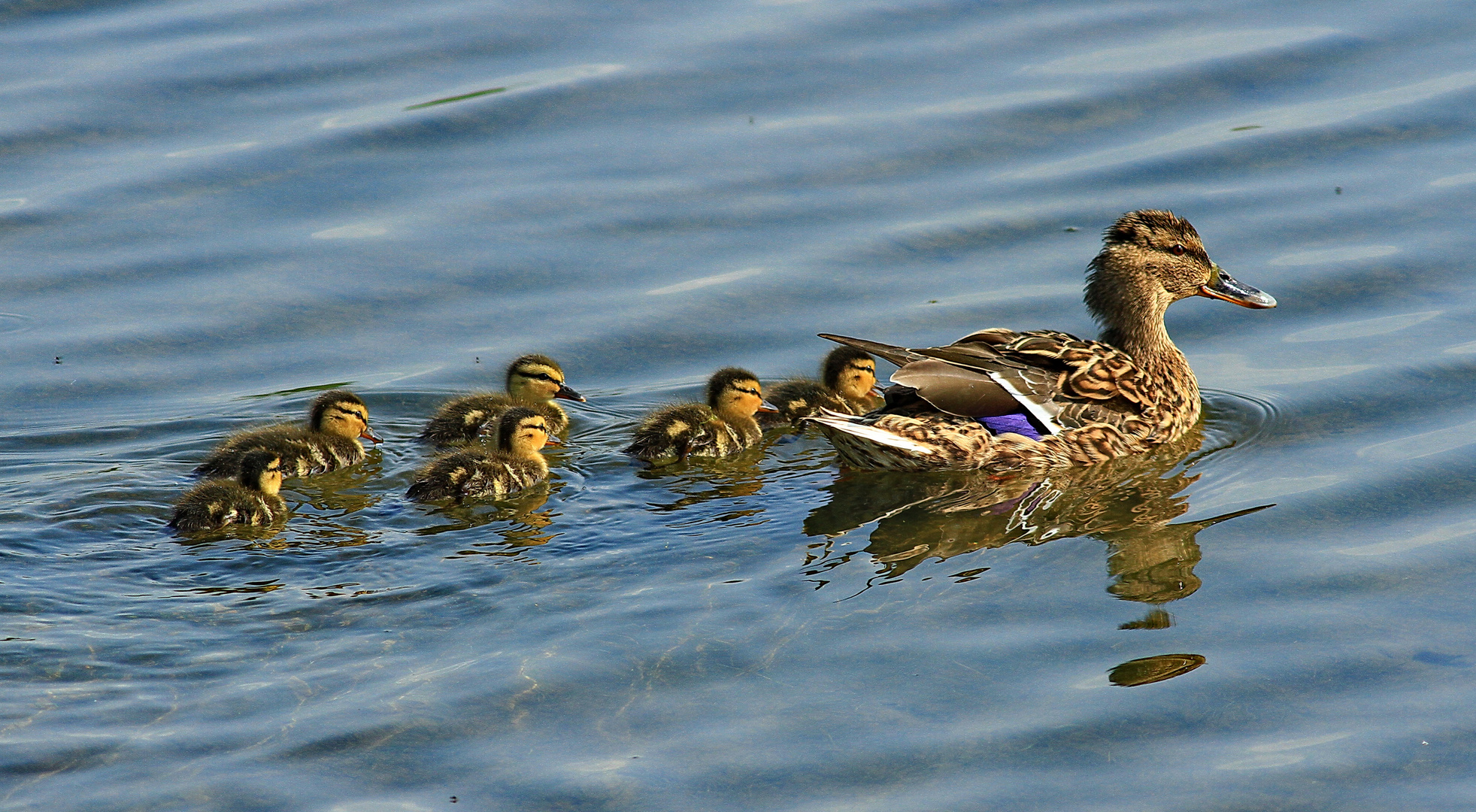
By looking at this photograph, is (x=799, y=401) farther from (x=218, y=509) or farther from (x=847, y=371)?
(x=218, y=509)

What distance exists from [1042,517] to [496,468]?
1.87 meters

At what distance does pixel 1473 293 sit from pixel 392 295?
15.2ft

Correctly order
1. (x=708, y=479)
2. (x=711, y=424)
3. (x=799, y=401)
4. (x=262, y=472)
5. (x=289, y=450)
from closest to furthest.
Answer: (x=262, y=472), (x=289, y=450), (x=708, y=479), (x=711, y=424), (x=799, y=401)

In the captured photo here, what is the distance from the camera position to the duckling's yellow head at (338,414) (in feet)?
21.2

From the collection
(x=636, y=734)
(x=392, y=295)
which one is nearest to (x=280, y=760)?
(x=636, y=734)

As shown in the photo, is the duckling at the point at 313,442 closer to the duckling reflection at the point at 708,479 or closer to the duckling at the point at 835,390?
the duckling reflection at the point at 708,479

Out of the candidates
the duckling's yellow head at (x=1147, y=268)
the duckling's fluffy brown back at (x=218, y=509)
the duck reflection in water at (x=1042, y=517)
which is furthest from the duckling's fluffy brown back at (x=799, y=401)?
the duckling's fluffy brown back at (x=218, y=509)

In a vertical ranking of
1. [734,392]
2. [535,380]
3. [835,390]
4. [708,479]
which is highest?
[535,380]

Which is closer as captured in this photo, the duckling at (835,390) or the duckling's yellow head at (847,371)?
the duckling at (835,390)

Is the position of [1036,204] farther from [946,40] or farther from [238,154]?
[238,154]

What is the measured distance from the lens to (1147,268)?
704 centimetres

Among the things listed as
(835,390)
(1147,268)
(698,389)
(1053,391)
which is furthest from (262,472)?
(1147,268)

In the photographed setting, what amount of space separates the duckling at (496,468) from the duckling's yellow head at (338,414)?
1.41 feet

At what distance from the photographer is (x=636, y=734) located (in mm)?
4449
